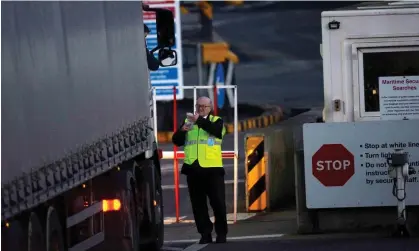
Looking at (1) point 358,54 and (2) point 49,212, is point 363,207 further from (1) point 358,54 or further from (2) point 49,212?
(2) point 49,212

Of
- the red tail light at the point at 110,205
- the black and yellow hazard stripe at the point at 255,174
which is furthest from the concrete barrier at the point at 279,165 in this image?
the red tail light at the point at 110,205

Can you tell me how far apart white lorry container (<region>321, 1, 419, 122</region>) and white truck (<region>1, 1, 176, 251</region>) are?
2.61m

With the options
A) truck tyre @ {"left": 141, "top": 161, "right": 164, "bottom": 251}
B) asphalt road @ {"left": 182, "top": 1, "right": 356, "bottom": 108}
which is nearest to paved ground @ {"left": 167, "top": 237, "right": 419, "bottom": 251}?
truck tyre @ {"left": 141, "top": 161, "right": 164, "bottom": 251}

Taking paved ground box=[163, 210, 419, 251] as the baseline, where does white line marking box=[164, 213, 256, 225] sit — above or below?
below

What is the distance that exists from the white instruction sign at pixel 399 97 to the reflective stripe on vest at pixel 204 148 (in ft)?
6.49

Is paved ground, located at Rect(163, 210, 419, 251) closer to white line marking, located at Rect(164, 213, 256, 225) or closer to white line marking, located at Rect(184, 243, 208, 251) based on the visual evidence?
white line marking, located at Rect(184, 243, 208, 251)

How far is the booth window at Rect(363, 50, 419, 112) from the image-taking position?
14312 mm

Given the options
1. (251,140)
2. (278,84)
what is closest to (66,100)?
(251,140)

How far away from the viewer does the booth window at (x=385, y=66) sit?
14.3 m

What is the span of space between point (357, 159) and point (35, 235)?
5534 mm

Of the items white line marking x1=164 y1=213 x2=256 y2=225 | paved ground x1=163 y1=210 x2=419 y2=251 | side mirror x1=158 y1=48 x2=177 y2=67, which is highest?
side mirror x1=158 y1=48 x2=177 y2=67

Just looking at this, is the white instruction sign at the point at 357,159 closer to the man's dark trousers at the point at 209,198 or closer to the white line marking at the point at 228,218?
the man's dark trousers at the point at 209,198

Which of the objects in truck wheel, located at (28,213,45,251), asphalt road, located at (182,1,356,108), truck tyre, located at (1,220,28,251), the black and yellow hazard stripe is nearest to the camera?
truck tyre, located at (1,220,28,251)

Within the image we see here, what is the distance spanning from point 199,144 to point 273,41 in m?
28.0
